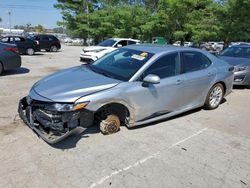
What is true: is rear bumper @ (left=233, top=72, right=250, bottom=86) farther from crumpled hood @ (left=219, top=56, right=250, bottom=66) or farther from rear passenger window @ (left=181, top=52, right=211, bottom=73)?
rear passenger window @ (left=181, top=52, right=211, bottom=73)

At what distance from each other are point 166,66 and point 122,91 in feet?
3.78

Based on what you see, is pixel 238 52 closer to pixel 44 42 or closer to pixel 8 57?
pixel 8 57

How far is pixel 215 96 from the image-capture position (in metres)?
6.02

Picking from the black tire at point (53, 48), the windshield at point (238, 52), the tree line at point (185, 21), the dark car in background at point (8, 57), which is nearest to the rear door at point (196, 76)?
the windshield at point (238, 52)

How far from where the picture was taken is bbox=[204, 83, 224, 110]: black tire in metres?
5.80

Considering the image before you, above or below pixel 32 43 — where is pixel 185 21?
above

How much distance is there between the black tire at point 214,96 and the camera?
580 cm

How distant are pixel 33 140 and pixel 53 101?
85cm

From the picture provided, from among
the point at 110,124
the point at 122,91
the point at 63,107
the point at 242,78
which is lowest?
the point at 110,124

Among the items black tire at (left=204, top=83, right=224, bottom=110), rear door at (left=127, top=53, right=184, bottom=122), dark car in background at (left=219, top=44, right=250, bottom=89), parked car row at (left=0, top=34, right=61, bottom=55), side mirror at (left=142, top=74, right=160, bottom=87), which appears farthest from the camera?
parked car row at (left=0, top=34, right=61, bottom=55)

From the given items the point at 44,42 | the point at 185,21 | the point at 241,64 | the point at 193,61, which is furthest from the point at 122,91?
the point at 185,21

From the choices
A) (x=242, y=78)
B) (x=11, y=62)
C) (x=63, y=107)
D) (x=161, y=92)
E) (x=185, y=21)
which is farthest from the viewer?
(x=185, y=21)

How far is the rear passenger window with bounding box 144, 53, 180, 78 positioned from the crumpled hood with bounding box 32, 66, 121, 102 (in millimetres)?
758

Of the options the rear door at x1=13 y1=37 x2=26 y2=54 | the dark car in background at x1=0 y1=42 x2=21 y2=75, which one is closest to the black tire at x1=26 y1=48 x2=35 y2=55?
the rear door at x1=13 y1=37 x2=26 y2=54
